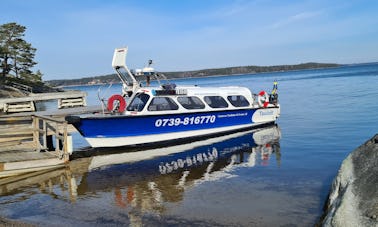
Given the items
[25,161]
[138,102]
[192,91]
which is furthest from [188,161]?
[25,161]

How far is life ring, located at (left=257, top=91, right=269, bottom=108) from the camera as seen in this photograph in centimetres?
1894

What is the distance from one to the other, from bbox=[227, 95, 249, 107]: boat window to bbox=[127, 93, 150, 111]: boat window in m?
4.44

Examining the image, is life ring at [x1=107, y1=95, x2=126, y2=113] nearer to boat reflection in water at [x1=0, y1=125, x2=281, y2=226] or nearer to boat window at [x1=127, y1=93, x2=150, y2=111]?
boat window at [x1=127, y1=93, x2=150, y2=111]

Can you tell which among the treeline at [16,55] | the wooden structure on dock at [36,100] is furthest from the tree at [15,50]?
the wooden structure on dock at [36,100]

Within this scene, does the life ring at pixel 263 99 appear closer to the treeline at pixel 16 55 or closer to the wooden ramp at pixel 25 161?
the wooden ramp at pixel 25 161

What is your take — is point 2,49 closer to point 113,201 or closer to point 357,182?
point 113,201

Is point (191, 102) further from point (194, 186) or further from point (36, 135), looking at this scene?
point (194, 186)

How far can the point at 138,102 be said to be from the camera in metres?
14.6

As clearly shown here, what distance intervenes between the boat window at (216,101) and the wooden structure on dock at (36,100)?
1191cm

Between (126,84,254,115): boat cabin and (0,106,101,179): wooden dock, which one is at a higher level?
(126,84,254,115): boat cabin

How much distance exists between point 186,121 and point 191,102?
87 centimetres

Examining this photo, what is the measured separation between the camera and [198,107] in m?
15.9

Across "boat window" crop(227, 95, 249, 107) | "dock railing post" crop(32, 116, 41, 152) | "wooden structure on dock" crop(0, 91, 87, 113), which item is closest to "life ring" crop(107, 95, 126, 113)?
"dock railing post" crop(32, 116, 41, 152)

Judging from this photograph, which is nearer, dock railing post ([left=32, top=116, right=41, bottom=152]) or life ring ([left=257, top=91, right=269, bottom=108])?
dock railing post ([left=32, top=116, right=41, bottom=152])
